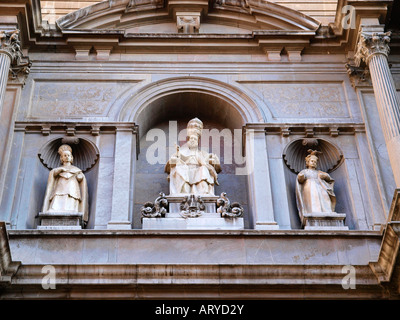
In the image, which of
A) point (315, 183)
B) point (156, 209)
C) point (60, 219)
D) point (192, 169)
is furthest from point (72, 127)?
point (315, 183)

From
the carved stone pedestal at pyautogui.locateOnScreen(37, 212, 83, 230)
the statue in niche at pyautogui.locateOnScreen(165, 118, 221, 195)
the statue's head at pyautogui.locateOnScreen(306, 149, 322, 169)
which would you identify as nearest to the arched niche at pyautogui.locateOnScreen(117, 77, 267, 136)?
the statue in niche at pyautogui.locateOnScreen(165, 118, 221, 195)

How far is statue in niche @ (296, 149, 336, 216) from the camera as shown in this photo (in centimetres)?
1222

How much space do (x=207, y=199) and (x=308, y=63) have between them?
4.27 metres

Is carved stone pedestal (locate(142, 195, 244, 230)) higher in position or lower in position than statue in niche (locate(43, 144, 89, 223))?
lower

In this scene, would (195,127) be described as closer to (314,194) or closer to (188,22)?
(314,194)

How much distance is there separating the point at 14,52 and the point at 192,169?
13.7ft

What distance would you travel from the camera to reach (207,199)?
12234 mm

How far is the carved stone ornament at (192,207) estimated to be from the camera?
11875 millimetres

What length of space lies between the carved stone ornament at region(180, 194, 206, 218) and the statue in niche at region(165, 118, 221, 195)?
0.36 metres

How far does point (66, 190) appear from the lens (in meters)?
12.2

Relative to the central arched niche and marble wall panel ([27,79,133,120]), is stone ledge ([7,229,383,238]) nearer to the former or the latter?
the central arched niche

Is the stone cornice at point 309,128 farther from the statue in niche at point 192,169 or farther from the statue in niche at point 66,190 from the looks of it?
the statue in niche at point 66,190
